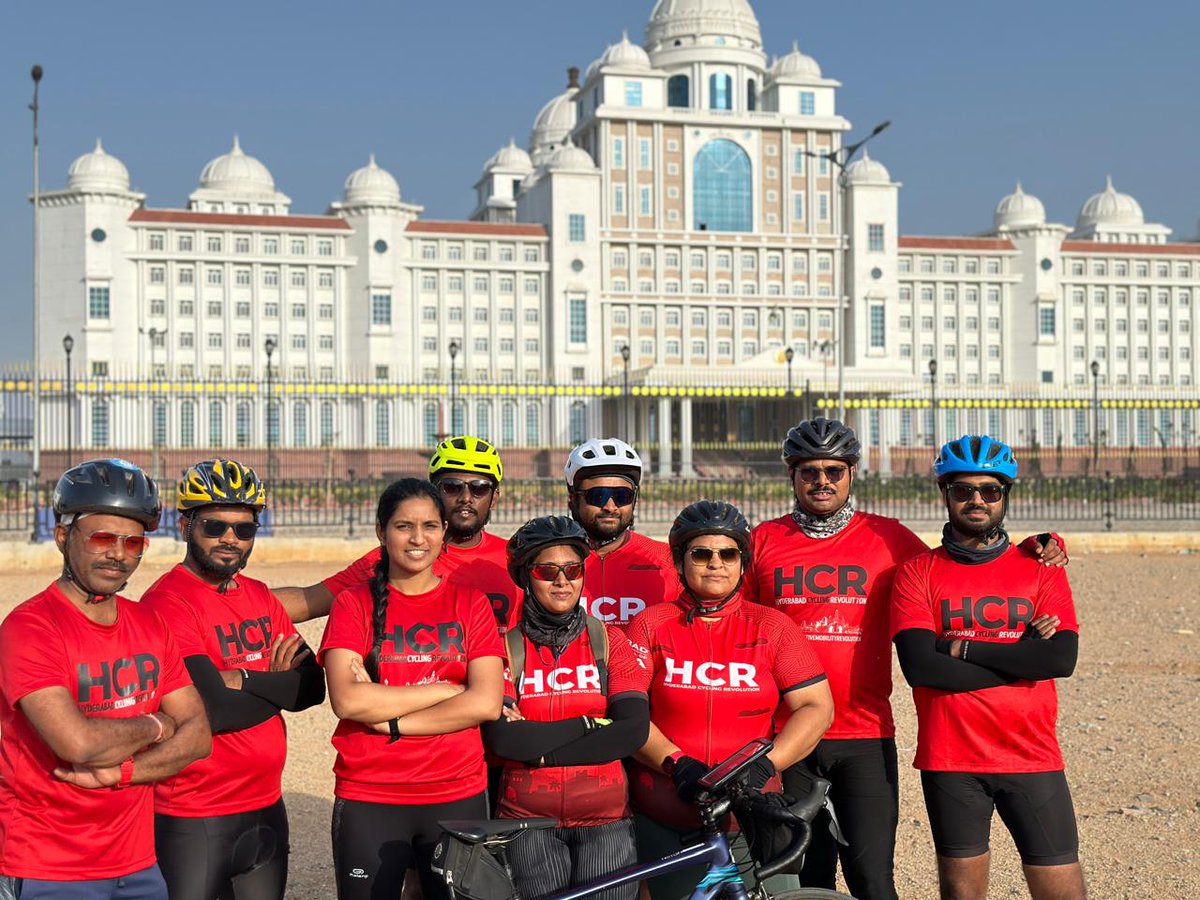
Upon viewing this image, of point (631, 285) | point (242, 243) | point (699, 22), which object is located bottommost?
point (631, 285)

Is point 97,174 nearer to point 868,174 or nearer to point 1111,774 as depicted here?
point 868,174

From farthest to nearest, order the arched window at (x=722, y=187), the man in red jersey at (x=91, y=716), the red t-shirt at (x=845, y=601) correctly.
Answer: the arched window at (x=722, y=187) → the red t-shirt at (x=845, y=601) → the man in red jersey at (x=91, y=716)

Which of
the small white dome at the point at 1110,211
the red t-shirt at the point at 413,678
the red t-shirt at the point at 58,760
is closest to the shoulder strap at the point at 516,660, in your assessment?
the red t-shirt at the point at 413,678

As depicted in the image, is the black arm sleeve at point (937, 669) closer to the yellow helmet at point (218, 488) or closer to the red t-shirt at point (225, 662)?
the red t-shirt at point (225, 662)

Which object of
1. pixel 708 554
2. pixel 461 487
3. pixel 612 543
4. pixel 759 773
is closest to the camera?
pixel 759 773

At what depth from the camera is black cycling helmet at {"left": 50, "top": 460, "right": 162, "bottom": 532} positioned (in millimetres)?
4055

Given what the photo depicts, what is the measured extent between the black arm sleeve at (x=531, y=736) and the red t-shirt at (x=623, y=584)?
0.84 metres

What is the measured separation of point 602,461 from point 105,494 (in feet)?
6.85

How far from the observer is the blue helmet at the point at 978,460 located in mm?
5168

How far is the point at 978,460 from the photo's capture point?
5.18 meters

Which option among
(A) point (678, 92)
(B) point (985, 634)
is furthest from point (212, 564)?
(A) point (678, 92)

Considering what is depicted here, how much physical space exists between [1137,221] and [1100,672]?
332ft

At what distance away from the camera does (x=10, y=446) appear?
41.3 m

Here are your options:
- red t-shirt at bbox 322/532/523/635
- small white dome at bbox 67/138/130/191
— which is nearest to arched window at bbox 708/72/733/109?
small white dome at bbox 67/138/130/191
